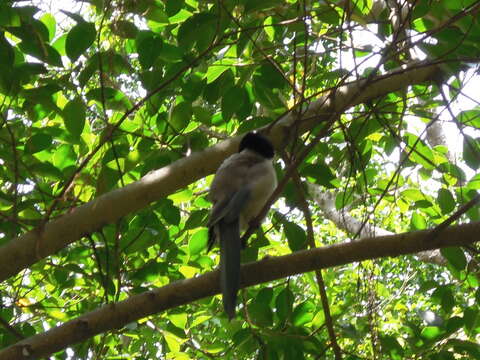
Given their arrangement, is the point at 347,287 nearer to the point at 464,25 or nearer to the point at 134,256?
the point at 134,256

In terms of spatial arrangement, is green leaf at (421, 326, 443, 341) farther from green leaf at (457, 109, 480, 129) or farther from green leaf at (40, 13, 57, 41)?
green leaf at (40, 13, 57, 41)

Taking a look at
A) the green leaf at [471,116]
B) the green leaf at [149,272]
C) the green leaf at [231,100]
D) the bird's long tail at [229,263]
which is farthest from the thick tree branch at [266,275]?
the green leaf at [471,116]

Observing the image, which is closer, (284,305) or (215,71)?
(284,305)

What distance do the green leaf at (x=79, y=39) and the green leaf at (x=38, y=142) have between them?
370mm

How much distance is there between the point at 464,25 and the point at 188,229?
1592 mm

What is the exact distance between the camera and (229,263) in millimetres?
2320

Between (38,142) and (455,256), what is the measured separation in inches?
74.5

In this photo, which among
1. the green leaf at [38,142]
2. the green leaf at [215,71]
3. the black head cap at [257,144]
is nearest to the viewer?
the green leaf at [38,142]

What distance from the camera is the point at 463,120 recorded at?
3.01 m

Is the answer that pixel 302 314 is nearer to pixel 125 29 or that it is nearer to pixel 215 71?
pixel 215 71

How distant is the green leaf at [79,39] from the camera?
2404mm

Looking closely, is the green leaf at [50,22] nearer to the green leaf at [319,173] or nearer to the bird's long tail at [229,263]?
the bird's long tail at [229,263]

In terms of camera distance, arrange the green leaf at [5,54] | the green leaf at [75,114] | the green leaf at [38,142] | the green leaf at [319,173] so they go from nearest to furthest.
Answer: the green leaf at [5,54], the green leaf at [75,114], the green leaf at [38,142], the green leaf at [319,173]

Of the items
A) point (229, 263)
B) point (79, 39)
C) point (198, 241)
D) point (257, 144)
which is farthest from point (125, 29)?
point (229, 263)
